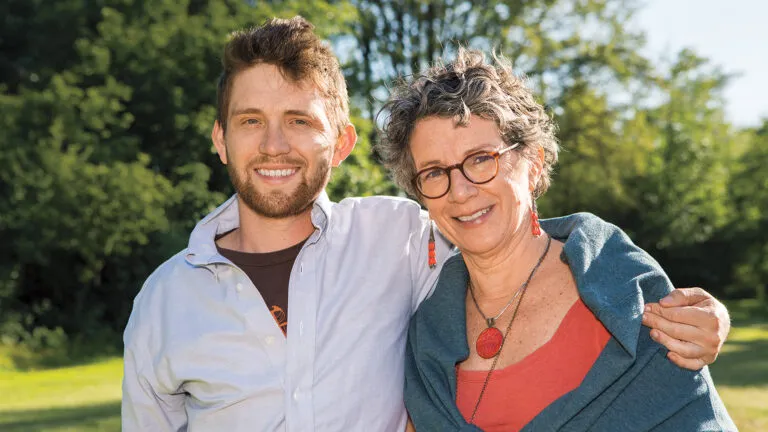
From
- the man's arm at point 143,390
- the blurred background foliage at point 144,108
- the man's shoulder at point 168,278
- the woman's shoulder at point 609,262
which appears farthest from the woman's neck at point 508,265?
the blurred background foliage at point 144,108

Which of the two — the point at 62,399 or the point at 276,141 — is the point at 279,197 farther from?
the point at 62,399

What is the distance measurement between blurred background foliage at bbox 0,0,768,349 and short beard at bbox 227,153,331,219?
10.2m

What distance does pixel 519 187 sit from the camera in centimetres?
312

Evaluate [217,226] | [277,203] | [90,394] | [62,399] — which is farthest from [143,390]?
[90,394]

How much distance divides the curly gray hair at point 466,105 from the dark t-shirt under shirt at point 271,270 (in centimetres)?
59

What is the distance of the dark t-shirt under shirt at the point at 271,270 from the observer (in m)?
3.25

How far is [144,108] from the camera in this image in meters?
21.5

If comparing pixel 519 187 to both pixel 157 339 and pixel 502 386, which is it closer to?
pixel 502 386

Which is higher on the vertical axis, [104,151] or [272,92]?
[272,92]

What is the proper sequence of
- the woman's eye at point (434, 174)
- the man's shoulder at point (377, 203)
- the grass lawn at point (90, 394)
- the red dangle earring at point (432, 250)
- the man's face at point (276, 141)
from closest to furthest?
the woman's eye at point (434, 174) → the man's face at point (276, 141) → the red dangle earring at point (432, 250) → the man's shoulder at point (377, 203) → the grass lawn at point (90, 394)

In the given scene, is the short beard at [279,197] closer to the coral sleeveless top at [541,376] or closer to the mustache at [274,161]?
the mustache at [274,161]

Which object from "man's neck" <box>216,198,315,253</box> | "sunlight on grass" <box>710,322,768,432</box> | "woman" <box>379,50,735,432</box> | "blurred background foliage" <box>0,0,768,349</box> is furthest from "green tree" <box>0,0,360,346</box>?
"woman" <box>379,50,735,432</box>

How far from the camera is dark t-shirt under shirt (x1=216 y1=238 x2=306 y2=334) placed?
325 centimetres

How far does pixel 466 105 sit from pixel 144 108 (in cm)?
1977
